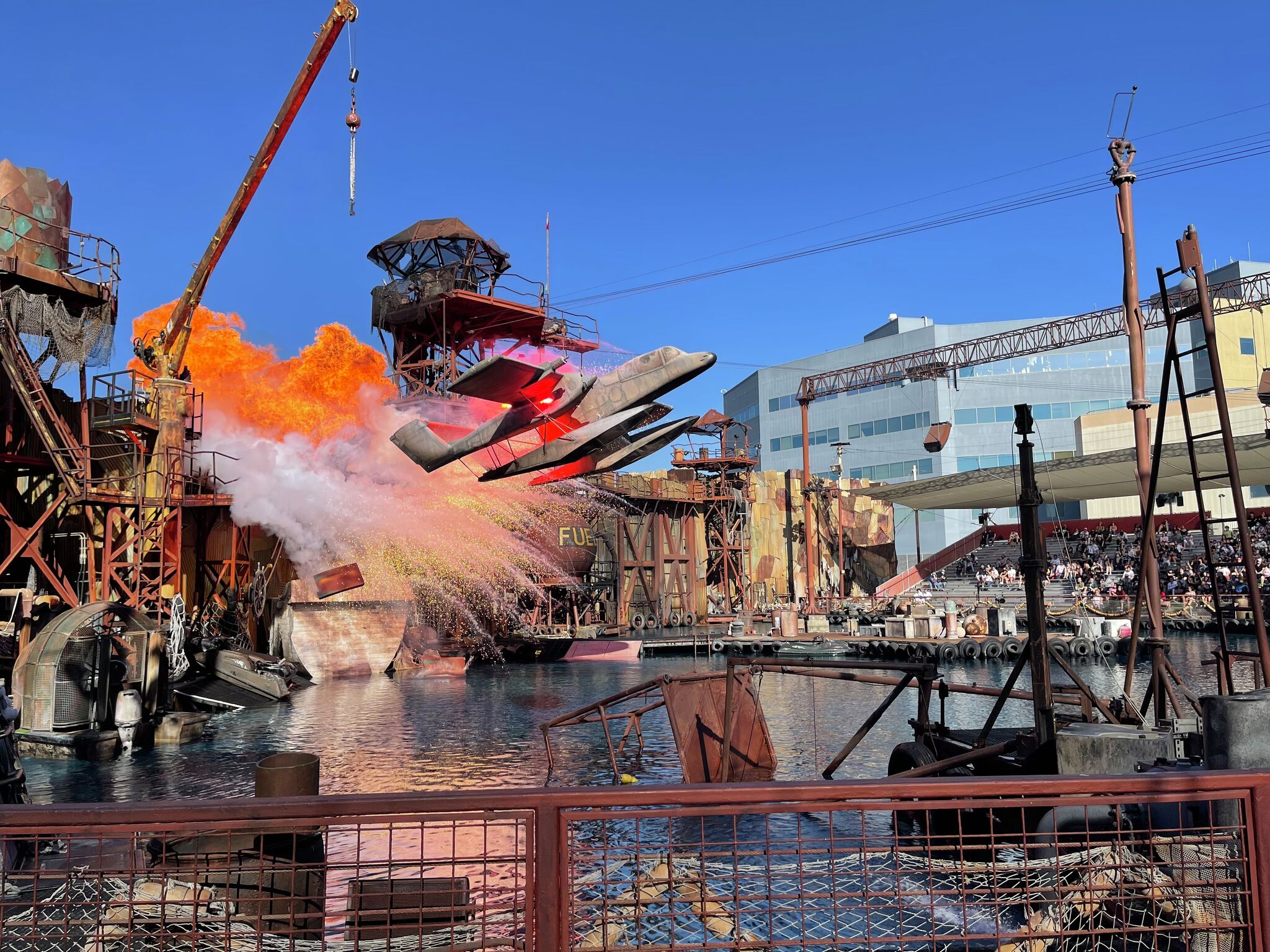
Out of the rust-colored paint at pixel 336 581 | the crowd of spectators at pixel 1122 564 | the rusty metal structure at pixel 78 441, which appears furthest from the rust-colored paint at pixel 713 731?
the crowd of spectators at pixel 1122 564

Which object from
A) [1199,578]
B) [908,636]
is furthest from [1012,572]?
[908,636]

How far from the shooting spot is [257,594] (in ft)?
109

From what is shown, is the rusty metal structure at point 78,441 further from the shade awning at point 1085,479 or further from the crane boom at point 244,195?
the shade awning at point 1085,479

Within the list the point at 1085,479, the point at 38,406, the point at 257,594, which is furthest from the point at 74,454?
the point at 1085,479

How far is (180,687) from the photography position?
84.0ft

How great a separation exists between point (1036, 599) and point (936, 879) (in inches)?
128

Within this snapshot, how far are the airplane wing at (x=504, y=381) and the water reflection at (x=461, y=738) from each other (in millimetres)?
6355

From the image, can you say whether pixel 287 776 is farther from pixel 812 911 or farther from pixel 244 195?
pixel 244 195

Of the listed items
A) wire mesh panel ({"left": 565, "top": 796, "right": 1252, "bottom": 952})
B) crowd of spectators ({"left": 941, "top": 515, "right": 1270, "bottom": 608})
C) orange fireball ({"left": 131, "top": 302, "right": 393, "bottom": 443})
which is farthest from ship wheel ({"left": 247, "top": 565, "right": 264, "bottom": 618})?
crowd of spectators ({"left": 941, "top": 515, "right": 1270, "bottom": 608})

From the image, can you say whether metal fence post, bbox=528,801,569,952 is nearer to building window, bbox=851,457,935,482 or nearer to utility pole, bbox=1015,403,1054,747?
utility pole, bbox=1015,403,1054,747

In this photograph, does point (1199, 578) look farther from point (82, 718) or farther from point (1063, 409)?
point (82, 718)

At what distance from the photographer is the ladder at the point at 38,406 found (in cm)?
2506

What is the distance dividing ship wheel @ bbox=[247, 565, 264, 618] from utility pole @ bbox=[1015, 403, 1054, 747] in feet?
94.8

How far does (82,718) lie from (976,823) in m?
18.2
